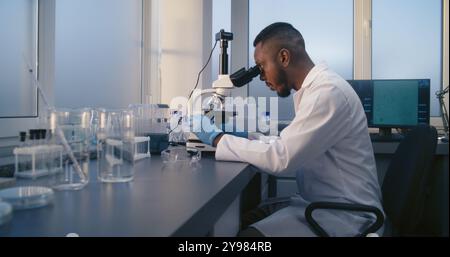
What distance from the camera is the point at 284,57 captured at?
150 centimetres

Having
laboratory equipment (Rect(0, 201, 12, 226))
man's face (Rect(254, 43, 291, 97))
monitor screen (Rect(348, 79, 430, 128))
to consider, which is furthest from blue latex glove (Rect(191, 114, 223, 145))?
monitor screen (Rect(348, 79, 430, 128))

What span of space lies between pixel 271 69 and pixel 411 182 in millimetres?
688

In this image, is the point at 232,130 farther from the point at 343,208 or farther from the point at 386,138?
the point at 386,138

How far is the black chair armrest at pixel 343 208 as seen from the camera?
1155 millimetres

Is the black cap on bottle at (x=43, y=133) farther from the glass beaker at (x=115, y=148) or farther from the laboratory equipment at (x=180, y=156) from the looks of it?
the laboratory equipment at (x=180, y=156)

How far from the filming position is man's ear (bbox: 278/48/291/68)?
4.91 feet

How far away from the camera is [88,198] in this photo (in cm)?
76

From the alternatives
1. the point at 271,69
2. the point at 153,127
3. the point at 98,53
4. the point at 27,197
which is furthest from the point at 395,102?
the point at 27,197

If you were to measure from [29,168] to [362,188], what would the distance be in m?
1.06

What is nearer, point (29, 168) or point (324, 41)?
point (29, 168)

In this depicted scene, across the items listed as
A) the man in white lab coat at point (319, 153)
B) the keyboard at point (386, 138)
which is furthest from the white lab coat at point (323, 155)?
the keyboard at point (386, 138)

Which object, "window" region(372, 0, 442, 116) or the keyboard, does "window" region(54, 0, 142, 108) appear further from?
"window" region(372, 0, 442, 116)

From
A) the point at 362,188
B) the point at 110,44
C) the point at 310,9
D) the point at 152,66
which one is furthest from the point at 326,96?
the point at 310,9
